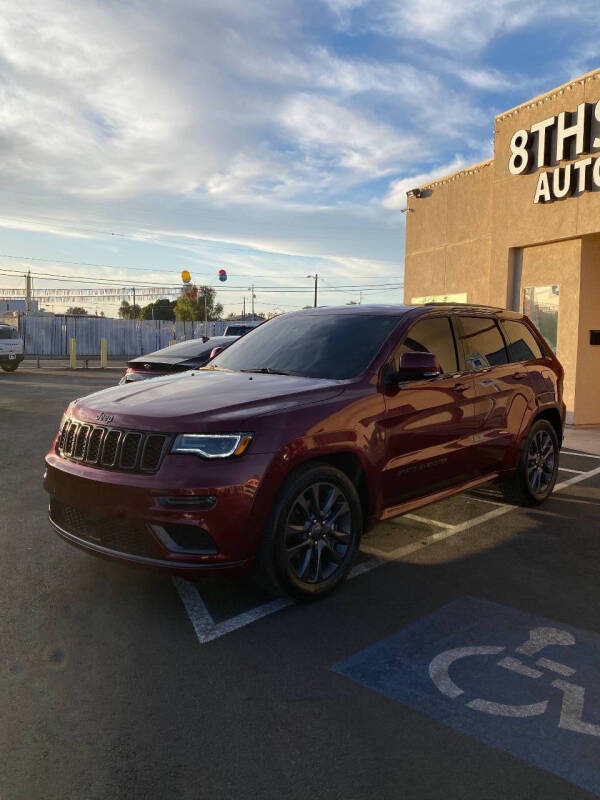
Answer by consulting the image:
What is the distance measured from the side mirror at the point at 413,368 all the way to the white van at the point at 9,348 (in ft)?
68.3

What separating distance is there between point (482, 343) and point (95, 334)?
3633 cm

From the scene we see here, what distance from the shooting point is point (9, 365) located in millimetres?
22938

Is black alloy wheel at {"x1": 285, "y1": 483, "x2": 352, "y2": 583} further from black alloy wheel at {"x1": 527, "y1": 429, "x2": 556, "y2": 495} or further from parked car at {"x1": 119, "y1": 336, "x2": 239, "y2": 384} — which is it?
parked car at {"x1": 119, "y1": 336, "x2": 239, "y2": 384}

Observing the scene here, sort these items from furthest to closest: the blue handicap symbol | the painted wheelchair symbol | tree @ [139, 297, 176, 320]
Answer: tree @ [139, 297, 176, 320] < the painted wheelchair symbol < the blue handicap symbol

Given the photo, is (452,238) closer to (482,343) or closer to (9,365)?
(482,343)

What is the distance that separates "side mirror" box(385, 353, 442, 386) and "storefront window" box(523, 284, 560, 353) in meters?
8.56

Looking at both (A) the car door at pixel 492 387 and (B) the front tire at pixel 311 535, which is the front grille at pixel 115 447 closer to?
(B) the front tire at pixel 311 535

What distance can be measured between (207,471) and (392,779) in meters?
1.67

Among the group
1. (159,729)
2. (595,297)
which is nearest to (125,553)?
(159,729)

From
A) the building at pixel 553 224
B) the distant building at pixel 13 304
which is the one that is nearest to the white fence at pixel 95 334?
the building at pixel 553 224

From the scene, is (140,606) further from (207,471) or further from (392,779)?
(392,779)

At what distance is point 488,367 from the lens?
18.3ft

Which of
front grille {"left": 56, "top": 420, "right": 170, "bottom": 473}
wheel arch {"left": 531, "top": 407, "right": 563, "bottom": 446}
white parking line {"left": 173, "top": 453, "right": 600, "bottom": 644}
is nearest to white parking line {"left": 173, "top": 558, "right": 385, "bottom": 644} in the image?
white parking line {"left": 173, "top": 453, "right": 600, "bottom": 644}

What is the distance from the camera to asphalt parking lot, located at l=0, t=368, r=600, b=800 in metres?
2.44
